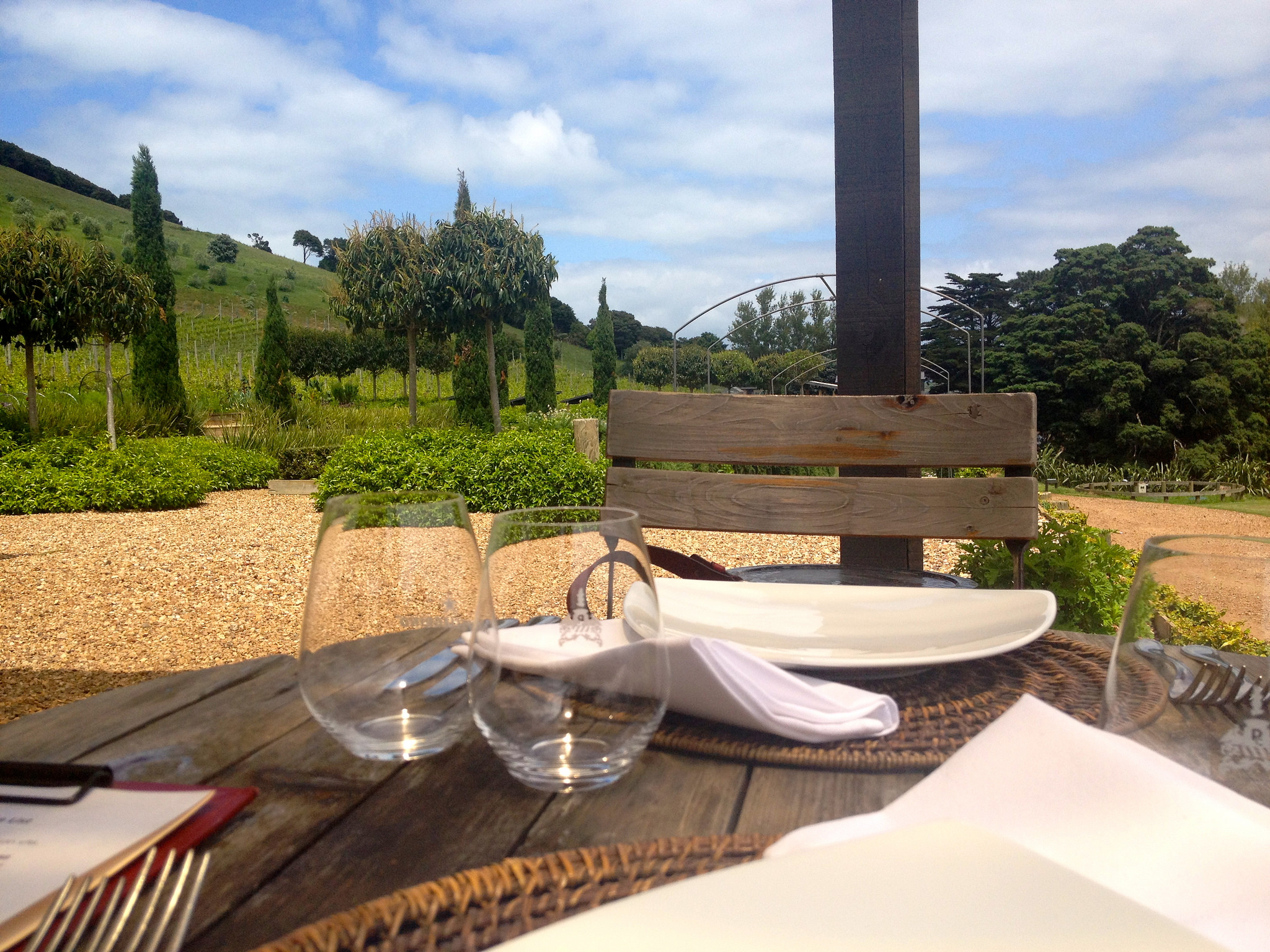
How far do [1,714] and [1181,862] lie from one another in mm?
4128

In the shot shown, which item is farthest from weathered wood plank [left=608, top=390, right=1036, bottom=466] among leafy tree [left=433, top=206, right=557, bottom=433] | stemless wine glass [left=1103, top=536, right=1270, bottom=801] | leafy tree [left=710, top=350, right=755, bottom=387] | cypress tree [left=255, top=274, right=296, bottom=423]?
leafy tree [left=710, top=350, right=755, bottom=387]

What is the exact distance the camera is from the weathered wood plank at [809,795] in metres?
0.49

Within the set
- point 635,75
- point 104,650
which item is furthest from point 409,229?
point 104,650

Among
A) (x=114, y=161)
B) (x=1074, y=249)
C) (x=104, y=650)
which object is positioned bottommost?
(x=104, y=650)

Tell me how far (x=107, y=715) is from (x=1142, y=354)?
19924mm

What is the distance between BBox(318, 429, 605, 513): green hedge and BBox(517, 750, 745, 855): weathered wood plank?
649 centimetres


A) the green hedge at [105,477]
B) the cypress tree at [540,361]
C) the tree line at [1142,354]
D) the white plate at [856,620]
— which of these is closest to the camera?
the white plate at [856,620]

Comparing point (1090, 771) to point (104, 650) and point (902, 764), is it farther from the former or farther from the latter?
point (104, 650)

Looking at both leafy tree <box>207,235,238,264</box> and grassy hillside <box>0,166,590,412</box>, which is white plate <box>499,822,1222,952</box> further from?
leafy tree <box>207,235,238,264</box>

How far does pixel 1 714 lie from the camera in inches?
127

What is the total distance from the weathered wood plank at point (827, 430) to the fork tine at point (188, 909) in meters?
1.47

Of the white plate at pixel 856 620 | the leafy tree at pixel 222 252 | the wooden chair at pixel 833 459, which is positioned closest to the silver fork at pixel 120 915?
the white plate at pixel 856 620

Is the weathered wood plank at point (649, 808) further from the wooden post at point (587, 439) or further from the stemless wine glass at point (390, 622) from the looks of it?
the wooden post at point (587, 439)

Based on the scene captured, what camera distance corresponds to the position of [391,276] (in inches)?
527
